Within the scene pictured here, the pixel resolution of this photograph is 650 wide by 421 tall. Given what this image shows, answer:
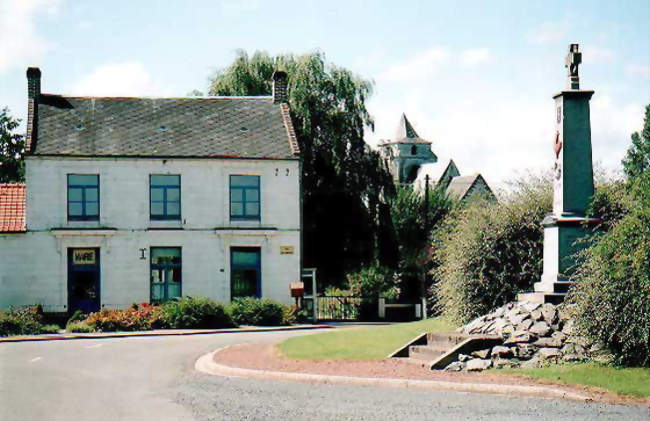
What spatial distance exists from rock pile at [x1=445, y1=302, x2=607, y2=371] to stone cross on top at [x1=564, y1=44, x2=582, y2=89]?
186 inches

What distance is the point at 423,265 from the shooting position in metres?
49.5

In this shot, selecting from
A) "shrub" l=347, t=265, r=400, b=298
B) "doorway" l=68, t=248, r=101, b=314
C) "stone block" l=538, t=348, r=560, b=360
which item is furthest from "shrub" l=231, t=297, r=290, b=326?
"stone block" l=538, t=348, r=560, b=360

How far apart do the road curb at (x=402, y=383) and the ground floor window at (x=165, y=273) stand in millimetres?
18857

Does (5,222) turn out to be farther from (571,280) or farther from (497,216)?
(571,280)

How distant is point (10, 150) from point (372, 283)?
3638cm

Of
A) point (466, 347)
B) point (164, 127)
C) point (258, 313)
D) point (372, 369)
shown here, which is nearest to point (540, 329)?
point (466, 347)

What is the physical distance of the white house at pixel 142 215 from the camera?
118 ft

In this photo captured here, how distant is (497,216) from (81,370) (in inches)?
393

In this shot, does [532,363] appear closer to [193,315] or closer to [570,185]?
[570,185]

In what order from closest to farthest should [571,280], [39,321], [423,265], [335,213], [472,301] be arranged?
[571,280] → [472,301] → [39,321] → [335,213] → [423,265]

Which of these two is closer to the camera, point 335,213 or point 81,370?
point 81,370

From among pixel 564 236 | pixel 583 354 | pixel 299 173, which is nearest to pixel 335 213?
pixel 299 173

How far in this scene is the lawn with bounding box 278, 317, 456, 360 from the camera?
18562mm

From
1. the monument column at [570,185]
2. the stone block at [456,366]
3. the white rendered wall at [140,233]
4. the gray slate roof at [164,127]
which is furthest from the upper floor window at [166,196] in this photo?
the stone block at [456,366]
